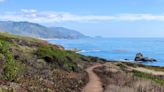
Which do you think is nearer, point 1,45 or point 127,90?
point 127,90

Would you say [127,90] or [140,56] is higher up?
[127,90]

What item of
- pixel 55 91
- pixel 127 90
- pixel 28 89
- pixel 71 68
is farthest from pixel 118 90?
pixel 71 68

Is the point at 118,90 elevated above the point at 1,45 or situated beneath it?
situated beneath

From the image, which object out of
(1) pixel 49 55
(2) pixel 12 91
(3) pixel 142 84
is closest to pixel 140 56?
(1) pixel 49 55

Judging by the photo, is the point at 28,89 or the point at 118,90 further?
the point at 118,90

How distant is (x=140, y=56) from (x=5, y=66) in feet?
477

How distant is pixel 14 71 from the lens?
2461 centimetres

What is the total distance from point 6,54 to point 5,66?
7.92 feet

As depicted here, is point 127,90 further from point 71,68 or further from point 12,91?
point 71,68

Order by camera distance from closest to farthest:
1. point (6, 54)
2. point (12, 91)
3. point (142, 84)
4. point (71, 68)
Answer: point (12, 91), point (6, 54), point (142, 84), point (71, 68)

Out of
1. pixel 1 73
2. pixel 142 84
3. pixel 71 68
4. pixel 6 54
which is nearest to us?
pixel 1 73

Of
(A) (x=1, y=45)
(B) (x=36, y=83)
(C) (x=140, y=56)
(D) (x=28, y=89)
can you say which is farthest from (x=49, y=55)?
(C) (x=140, y=56)

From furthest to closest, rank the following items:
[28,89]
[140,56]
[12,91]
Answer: [140,56] → [28,89] → [12,91]

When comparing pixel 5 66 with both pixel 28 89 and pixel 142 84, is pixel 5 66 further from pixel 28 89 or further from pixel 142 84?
pixel 142 84
